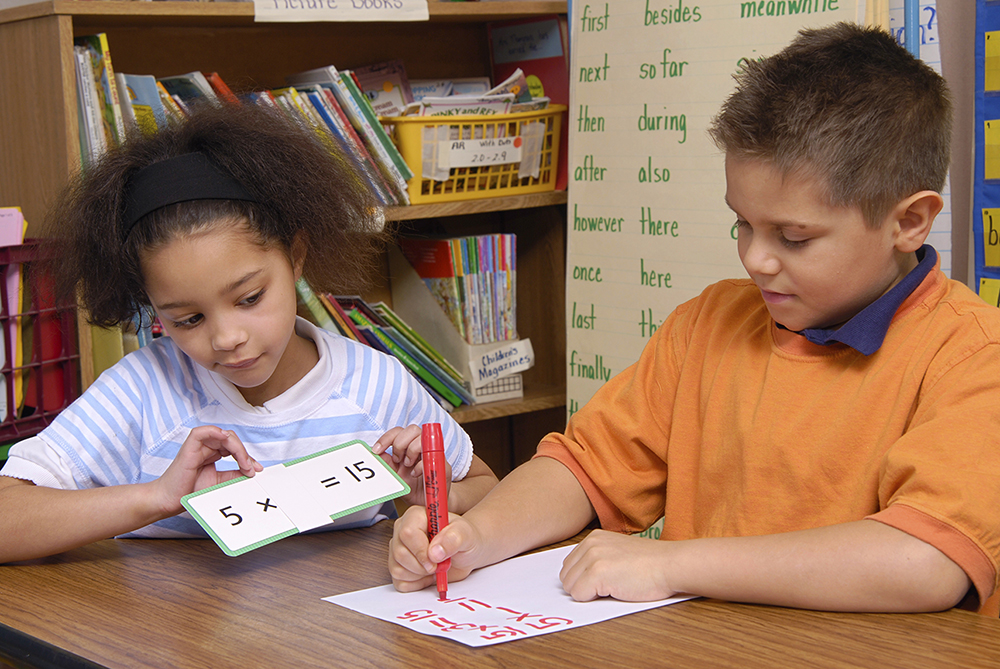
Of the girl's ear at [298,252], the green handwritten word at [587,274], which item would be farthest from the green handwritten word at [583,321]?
the girl's ear at [298,252]

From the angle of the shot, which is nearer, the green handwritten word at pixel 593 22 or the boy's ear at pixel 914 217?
the boy's ear at pixel 914 217

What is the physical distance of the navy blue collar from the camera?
2.98ft

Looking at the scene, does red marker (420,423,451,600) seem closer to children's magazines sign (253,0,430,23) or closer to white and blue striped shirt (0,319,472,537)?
white and blue striped shirt (0,319,472,537)

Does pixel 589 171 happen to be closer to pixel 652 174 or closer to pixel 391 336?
pixel 652 174

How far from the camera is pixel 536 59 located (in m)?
2.41

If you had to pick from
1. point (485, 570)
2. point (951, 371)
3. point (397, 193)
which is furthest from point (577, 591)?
point (397, 193)

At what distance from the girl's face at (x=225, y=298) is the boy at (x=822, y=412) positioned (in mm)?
311

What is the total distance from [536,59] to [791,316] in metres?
1.63

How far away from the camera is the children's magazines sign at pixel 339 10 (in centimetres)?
183

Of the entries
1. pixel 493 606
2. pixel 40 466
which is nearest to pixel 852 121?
pixel 493 606

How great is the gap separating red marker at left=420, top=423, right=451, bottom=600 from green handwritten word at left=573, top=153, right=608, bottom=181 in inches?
51.2

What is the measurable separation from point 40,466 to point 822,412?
856 millimetres

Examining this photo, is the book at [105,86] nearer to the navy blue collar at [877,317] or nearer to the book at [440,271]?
the book at [440,271]

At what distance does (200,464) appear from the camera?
1.00m
